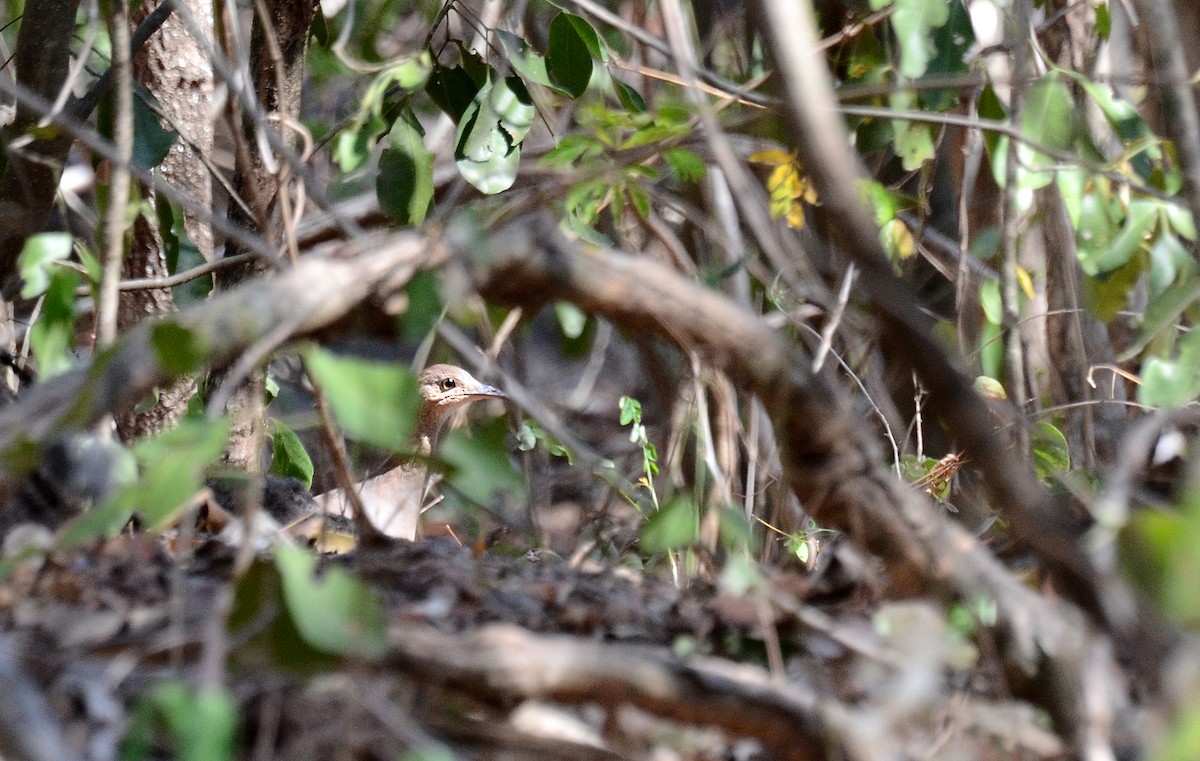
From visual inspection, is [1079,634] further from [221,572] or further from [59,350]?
[59,350]

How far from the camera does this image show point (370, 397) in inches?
55.4

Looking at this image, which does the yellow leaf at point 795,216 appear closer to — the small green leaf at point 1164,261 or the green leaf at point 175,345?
the small green leaf at point 1164,261

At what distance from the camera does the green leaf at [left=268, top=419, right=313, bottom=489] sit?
12.8 feet

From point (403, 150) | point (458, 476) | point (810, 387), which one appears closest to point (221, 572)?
point (458, 476)

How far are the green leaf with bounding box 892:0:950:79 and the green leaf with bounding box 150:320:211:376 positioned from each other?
2.10 m

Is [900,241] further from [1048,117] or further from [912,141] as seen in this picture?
[1048,117]

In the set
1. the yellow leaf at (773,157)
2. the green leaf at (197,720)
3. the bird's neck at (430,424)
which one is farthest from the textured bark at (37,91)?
the bird's neck at (430,424)

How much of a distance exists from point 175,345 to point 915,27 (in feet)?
7.18

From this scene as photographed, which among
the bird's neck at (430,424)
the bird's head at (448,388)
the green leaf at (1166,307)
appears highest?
the green leaf at (1166,307)

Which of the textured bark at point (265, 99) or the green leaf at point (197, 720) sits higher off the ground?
the green leaf at point (197, 720)

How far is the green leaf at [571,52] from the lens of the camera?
347 cm

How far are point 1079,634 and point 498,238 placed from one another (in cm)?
88

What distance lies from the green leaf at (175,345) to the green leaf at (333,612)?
283 millimetres

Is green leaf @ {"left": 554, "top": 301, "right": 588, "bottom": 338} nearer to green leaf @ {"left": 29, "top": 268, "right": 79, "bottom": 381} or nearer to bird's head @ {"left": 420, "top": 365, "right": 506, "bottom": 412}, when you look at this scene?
green leaf @ {"left": 29, "top": 268, "right": 79, "bottom": 381}
